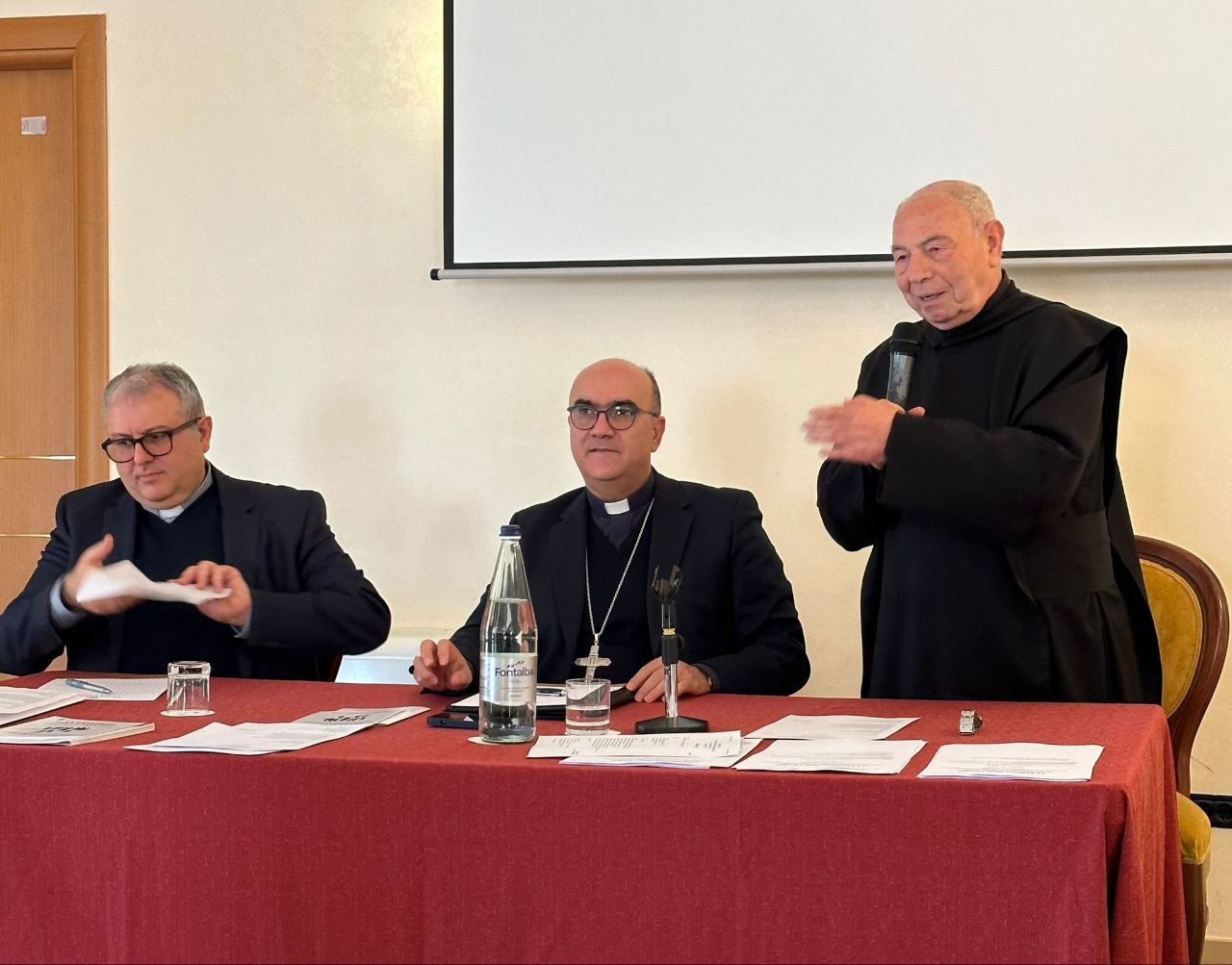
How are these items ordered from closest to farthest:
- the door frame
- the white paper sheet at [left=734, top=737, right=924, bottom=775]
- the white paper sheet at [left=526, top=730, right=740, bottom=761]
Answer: the white paper sheet at [left=734, top=737, right=924, bottom=775] → the white paper sheet at [left=526, top=730, right=740, bottom=761] → the door frame

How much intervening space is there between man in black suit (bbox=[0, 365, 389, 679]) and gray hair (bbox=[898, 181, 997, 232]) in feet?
4.77

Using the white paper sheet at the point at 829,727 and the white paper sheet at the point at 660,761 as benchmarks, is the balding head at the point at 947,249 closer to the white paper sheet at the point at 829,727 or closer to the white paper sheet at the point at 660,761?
the white paper sheet at the point at 829,727

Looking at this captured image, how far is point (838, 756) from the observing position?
186 centimetres

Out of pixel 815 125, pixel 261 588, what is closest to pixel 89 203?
pixel 261 588

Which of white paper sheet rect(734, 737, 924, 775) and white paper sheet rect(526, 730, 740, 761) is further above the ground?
white paper sheet rect(734, 737, 924, 775)

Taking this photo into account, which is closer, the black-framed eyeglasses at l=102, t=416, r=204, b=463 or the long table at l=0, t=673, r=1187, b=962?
the long table at l=0, t=673, r=1187, b=962

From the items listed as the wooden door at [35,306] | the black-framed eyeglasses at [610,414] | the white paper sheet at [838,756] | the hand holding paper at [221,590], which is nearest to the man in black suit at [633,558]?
the black-framed eyeglasses at [610,414]

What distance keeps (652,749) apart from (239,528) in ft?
5.07

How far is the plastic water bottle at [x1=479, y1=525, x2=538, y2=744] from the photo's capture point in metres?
2.06

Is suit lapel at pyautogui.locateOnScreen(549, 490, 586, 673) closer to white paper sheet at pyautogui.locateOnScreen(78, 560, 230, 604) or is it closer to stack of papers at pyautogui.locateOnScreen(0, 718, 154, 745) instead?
white paper sheet at pyautogui.locateOnScreen(78, 560, 230, 604)

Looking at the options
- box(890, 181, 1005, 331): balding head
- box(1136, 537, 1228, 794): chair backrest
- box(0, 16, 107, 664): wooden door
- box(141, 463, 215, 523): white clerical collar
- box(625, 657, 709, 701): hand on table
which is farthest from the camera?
box(0, 16, 107, 664): wooden door

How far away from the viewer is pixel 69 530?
125 inches

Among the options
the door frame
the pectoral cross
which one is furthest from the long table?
the door frame

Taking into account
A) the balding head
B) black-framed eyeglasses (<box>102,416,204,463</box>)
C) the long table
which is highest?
the balding head
